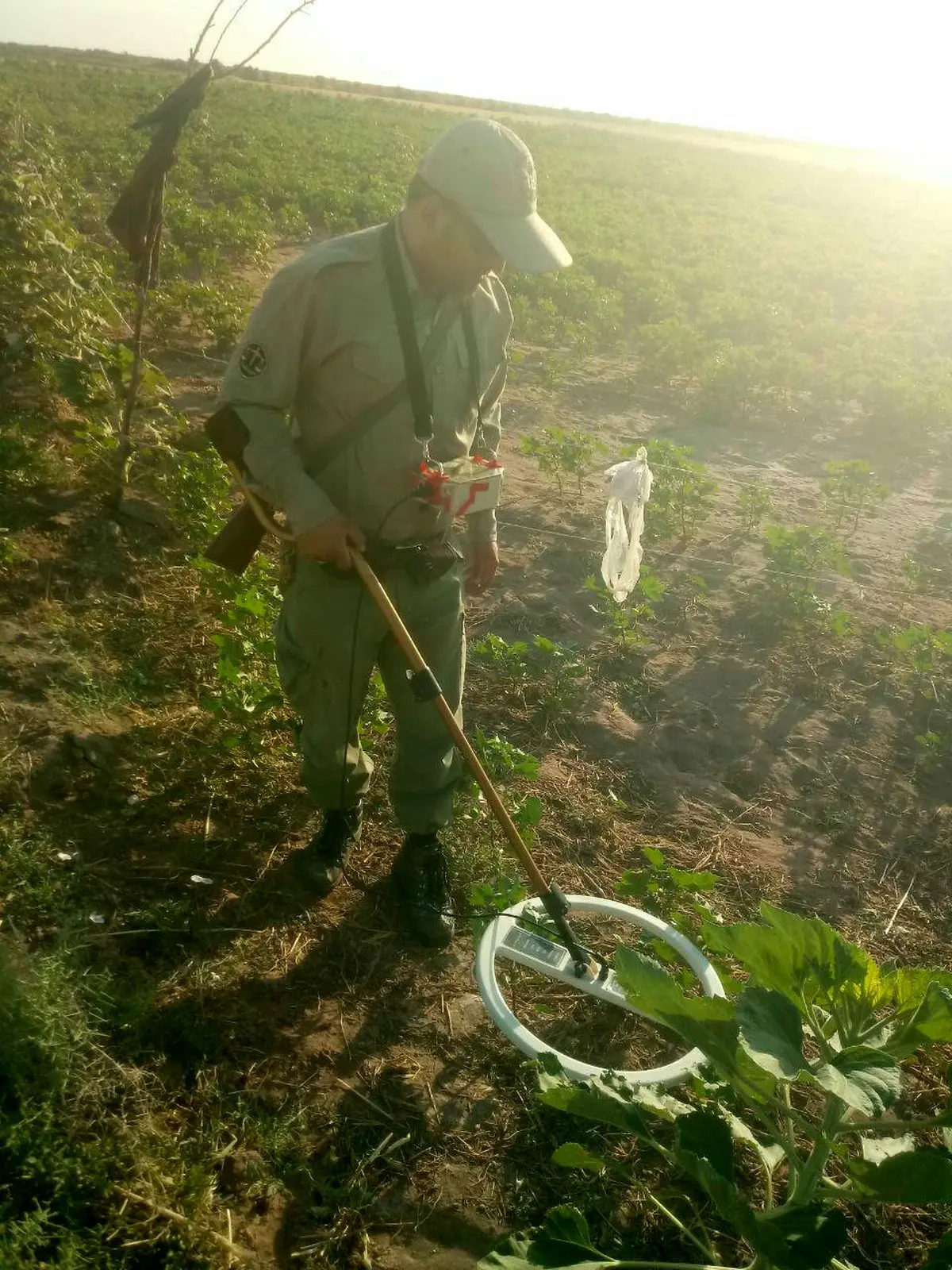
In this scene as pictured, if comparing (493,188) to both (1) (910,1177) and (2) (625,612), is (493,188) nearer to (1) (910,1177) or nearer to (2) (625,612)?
(1) (910,1177)

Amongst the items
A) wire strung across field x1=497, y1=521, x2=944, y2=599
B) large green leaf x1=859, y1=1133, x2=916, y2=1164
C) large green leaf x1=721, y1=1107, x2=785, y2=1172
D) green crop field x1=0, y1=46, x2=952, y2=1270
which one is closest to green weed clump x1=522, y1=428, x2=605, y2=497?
green crop field x1=0, y1=46, x2=952, y2=1270

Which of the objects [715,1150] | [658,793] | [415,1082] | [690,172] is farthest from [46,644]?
[690,172]

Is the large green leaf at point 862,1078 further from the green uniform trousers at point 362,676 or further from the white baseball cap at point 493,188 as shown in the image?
the white baseball cap at point 493,188

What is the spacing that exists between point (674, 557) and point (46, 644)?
3877 mm

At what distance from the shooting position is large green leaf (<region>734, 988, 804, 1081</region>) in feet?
5.90

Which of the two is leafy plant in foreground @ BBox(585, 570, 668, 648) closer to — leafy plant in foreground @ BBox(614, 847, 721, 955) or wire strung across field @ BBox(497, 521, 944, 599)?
wire strung across field @ BBox(497, 521, 944, 599)

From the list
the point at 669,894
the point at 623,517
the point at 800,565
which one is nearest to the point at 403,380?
the point at 623,517

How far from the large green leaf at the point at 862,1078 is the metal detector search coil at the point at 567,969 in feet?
2.65

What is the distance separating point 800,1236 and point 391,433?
2084 millimetres

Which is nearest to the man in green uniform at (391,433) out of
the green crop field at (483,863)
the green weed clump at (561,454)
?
the green crop field at (483,863)

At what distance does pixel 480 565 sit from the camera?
10.7 ft

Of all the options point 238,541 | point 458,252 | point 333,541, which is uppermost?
point 458,252

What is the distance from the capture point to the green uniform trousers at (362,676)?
9.20 feet

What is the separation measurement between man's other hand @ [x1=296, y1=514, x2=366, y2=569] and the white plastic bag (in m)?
1.10
